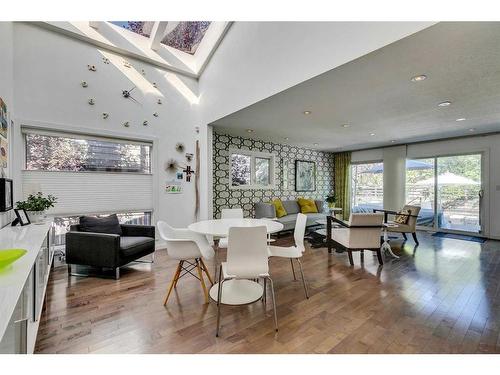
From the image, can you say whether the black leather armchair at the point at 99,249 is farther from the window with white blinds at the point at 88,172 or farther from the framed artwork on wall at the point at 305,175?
the framed artwork on wall at the point at 305,175

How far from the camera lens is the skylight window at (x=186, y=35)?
4363mm

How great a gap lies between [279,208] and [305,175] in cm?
188

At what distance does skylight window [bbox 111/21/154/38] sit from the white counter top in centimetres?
343

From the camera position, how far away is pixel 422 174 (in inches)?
250

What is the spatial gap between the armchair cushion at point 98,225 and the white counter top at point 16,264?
0.75 meters

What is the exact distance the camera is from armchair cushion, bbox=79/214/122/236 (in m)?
3.31

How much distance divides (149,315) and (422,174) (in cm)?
715

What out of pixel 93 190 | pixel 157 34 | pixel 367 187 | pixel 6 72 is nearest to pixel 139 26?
pixel 157 34

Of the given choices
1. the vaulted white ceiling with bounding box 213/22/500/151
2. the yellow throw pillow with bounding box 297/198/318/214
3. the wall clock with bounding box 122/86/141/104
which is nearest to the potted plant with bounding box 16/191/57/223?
the wall clock with bounding box 122/86/141/104

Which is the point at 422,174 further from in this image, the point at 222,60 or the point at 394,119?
the point at 222,60

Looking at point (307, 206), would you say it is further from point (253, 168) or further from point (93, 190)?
point (93, 190)

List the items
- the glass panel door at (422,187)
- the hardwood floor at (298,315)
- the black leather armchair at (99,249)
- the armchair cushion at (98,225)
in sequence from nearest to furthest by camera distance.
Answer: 1. the hardwood floor at (298,315)
2. the black leather armchair at (99,249)
3. the armchair cushion at (98,225)
4. the glass panel door at (422,187)

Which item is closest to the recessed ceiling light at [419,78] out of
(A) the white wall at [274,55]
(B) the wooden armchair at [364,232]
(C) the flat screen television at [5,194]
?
(A) the white wall at [274,55]

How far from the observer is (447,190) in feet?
19.5
